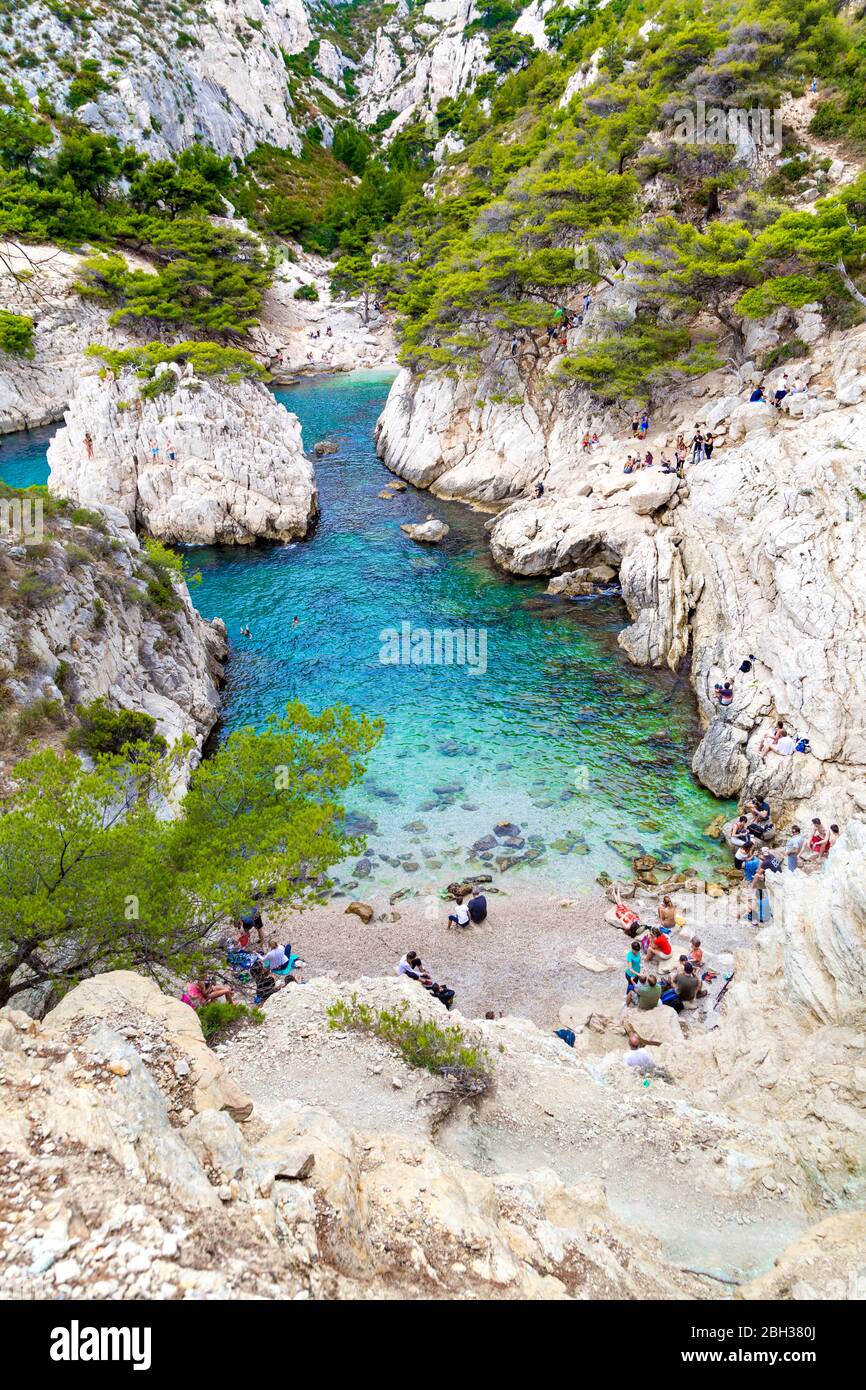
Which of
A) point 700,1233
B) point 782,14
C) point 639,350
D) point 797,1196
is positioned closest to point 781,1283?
point 700,1233

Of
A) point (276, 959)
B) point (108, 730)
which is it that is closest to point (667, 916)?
point (276, 959)

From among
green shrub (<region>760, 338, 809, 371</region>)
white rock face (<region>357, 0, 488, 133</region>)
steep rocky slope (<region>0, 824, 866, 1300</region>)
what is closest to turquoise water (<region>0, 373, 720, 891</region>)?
steep rocky slope (<region>0, 824, 866, 1300</region>)

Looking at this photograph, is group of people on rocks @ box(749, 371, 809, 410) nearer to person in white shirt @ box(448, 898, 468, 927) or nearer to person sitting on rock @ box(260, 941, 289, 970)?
person in white shirt @ box(448, 898, 468, 927)

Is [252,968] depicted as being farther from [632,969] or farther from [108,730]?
[632,969]

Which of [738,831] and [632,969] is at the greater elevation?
[738,831]

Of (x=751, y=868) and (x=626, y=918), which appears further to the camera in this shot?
(x=751, y=868)

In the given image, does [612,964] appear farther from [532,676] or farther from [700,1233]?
[532,676]
